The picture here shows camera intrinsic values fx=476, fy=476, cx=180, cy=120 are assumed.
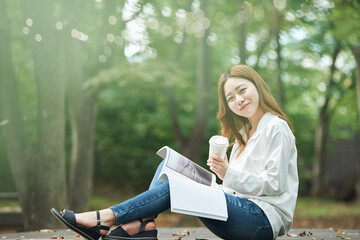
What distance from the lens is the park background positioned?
20.7 feet

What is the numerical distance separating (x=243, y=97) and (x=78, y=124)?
18.3ft

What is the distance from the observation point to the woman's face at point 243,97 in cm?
304

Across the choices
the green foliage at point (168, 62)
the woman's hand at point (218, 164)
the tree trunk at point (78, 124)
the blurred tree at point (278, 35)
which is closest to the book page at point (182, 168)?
the woman's hand at point (218, 164)

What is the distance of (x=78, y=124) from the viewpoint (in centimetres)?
818

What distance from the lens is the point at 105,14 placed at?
804 cm

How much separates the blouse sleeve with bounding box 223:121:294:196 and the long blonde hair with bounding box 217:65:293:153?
0.28m

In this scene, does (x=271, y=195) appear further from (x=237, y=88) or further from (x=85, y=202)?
(x=85, y=202)

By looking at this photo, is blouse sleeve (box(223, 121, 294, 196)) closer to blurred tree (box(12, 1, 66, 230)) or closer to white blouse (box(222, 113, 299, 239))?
white blouse (box(222, 113, 299, 239))

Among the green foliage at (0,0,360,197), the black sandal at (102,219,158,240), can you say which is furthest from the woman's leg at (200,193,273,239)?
the green foliage at (0,0,360,197)

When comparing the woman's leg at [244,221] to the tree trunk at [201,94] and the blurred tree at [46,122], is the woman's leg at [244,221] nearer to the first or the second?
the blurred tree at [46,122]

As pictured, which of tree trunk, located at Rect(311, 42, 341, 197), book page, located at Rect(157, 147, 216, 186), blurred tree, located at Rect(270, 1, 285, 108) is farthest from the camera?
tree trunk, located at Rect(311, 42, 341, 197)

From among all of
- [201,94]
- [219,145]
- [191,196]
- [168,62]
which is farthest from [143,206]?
[201,94]

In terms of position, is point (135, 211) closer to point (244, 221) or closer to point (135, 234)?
point (135, 234)

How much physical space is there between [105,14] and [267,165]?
5.95 meters
